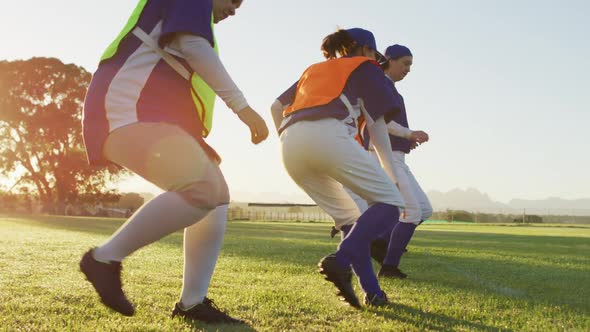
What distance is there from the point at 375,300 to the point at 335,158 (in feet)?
3.14

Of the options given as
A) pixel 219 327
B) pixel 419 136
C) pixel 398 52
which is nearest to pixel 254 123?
pixel 219 327

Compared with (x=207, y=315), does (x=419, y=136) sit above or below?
above

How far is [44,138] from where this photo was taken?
40625 mm

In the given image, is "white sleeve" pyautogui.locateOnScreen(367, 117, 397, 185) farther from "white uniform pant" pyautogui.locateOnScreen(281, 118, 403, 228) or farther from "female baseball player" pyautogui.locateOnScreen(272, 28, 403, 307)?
"white uniform pant" pyautogui.locateOnScreen(281, 118, 403, 228)

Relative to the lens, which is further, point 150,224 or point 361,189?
point 361,189

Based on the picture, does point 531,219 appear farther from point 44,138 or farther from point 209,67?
point 209,67

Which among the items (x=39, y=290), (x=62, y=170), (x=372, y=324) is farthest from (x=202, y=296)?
(x=62, y=170)

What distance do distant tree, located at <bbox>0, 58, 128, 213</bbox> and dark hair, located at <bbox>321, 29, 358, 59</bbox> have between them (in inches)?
1479

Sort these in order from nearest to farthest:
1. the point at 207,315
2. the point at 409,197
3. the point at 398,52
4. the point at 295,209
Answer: the point at 207,315 → the point at 409,197 → the point at 398,52 → the point at 295,209

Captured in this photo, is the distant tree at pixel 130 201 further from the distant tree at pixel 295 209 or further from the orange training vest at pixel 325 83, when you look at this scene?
the orange training vest at pixel 325 83

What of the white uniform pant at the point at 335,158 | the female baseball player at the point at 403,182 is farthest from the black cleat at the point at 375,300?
the female baseball player at the point at 403,182

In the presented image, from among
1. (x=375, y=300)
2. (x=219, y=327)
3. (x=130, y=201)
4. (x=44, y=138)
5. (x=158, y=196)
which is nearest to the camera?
(x=158, y=196)

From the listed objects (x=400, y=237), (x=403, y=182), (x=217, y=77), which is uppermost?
(x=217, y=77)

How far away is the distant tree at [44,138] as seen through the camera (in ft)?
133
